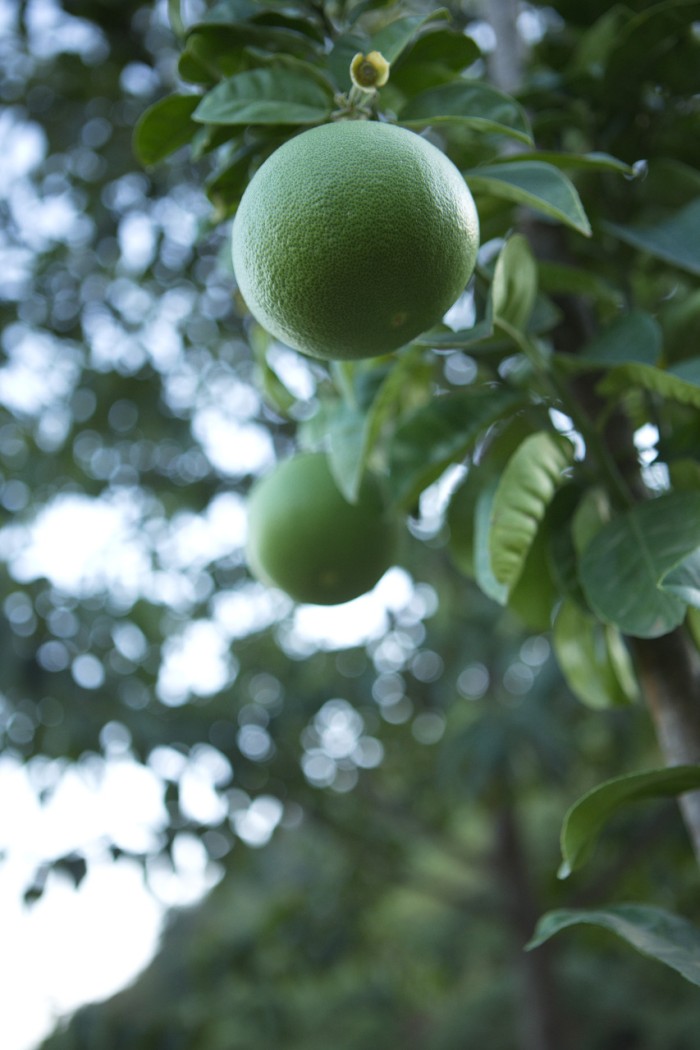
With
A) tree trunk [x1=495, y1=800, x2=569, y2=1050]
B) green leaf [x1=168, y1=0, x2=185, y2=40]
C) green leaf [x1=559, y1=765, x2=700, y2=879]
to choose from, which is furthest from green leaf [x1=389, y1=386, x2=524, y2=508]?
tree trunk [x1=495, y1=800, x2=569, y2=1050]

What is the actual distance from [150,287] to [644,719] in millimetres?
2512

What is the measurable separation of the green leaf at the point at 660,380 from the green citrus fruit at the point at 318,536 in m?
0.30

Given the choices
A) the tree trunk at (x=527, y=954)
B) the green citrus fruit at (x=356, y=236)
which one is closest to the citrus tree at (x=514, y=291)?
the green citrus fruit at (x=356, y=236)

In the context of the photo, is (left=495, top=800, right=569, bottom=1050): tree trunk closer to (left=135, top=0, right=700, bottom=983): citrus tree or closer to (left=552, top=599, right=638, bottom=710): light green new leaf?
(left=552, top=599, right=638, bottom=710): light green new leaf

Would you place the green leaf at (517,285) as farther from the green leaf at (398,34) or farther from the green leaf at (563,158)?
the green leaf at (398,34)

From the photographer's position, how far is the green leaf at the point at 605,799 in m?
0.72

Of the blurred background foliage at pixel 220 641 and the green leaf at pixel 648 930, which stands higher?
the green leaf at pixel 648 930

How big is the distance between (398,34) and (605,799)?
2.05 feet

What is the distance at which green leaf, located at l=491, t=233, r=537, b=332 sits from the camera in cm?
83

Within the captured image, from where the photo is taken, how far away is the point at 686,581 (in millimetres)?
690

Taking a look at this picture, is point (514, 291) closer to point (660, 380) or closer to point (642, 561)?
point (660, 380)

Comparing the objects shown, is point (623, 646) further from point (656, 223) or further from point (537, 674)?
point (537, 674)

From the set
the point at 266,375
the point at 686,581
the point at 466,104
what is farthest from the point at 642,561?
the point at 266,375

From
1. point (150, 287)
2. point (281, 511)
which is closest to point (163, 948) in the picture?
point (150, 287)
